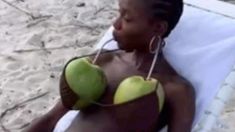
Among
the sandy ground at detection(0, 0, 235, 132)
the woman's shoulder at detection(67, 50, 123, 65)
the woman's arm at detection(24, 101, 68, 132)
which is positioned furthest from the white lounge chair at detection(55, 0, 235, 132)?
the sandy ground at detection(0, 0, 235, 132)

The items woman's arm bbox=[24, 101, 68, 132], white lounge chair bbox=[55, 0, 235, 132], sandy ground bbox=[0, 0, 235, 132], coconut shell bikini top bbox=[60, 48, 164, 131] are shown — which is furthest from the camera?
sandy ground bbox=[0, 0, 235, 132]

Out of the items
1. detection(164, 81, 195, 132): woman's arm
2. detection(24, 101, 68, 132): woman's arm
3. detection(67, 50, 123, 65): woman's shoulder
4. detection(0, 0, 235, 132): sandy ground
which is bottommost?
detection(0, 0, 235, 132): sandy ground

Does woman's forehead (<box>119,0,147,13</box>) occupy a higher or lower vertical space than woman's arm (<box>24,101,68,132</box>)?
higher

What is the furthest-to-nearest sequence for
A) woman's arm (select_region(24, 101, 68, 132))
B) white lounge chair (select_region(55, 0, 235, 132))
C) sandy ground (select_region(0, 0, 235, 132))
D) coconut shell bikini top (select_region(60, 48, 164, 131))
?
sandy ground (select_region(0, 0, 235, 132)) < woman's arm (select_region(24, 101, 68, 132)) < white lounge chair (select_region(55, 0, 235, 132)) < coconut shell bikini top (select_region(60, 48, 164, 131))

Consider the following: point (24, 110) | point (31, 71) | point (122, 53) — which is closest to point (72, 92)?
point (122, 53)

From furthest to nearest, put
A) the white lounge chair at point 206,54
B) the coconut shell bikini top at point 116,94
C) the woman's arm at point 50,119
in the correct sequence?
the woman's arm at point 50,119 → the white lounge chair at point 206,54 → the coconut shell bikini top at point 116,94

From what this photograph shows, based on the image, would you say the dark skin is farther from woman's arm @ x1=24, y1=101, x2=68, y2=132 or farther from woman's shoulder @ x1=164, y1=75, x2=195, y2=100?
woman's arm @ x1=24, y1=101, x2=68, y2=132

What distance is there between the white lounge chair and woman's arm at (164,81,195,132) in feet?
0.24

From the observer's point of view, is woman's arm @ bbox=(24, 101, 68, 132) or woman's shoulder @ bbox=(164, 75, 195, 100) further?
woman's arm @ bbox=(24, 101, 68, 132)

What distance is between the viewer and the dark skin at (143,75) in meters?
1.88

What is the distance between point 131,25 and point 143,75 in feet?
0.56

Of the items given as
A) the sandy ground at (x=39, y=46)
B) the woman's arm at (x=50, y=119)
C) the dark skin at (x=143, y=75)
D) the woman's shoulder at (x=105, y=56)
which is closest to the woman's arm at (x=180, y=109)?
the dark skin at (x=143, y=75)

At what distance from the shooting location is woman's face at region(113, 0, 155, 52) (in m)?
1.91

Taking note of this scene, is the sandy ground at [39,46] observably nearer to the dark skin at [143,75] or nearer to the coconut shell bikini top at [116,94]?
the dark skin at [143,75]
